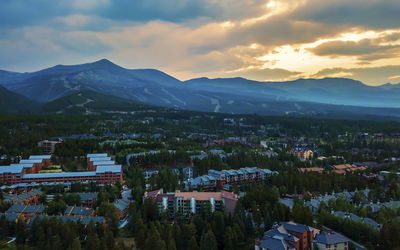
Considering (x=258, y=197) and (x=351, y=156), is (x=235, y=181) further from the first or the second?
(x=351, y=156)

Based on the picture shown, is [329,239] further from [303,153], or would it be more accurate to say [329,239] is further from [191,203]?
[303,153]

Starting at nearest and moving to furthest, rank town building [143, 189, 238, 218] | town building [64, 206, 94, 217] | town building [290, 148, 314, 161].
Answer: town building [64, 206, 94, 217] → town building [143, 189, 238, 218] → town building [290, 148, 314, 161]

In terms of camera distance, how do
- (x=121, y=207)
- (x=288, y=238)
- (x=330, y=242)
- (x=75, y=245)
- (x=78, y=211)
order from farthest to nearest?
1. (x=121, y=207)
2. (x=78, y=211)
3. (x=288, y=238)
4. (x=330, y=242)
5. (x=75, y=245)

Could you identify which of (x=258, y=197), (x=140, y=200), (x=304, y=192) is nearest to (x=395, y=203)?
(x=304, y=192)

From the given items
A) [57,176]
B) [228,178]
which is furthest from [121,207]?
[228,178]

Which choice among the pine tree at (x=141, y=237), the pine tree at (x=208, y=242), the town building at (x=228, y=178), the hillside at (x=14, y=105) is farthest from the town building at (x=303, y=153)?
the hillside at (x=14, y=105)

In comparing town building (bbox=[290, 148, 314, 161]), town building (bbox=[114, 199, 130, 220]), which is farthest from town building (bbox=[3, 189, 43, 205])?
town building (bbox=[290, 148, 314, 161])

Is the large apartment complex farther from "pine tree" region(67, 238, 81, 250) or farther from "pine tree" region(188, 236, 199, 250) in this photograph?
"pine tree" region(188, 236, 199, 250)

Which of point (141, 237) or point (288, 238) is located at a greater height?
point (288, 238)

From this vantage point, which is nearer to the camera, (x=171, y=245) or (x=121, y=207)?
(x=171, y=245)

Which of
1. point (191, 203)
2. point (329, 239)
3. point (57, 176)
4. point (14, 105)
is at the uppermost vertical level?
point (14, 105)

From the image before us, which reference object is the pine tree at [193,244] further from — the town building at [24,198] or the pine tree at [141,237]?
the town building at [24,198]

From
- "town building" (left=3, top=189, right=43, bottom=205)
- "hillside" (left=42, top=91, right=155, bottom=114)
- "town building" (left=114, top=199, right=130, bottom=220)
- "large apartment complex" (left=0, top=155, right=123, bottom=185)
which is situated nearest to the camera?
"town building" (left=114, top=199, right=130, bottom=220)
